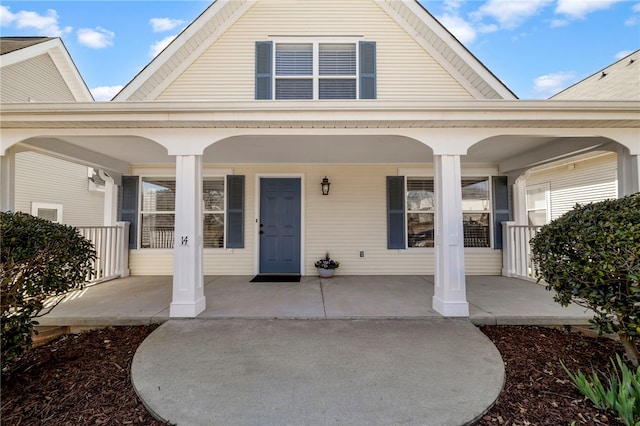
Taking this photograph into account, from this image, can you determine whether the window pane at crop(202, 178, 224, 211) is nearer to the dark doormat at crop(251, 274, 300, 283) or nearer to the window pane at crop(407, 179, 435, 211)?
the dark doormat at crop(251, 274, 300, 283)

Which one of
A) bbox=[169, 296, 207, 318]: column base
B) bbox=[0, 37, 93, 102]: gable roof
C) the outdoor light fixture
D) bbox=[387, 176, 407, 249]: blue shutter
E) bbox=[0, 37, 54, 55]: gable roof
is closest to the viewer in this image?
bbox=[169, 296, 207, 318]: column base

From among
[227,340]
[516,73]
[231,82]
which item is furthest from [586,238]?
[516,73]

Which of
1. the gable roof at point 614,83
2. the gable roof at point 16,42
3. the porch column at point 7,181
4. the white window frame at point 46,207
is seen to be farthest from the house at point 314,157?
the gable roof at point 16,42

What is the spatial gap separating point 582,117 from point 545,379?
2.97 metres

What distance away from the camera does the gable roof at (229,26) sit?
5266 millimetres

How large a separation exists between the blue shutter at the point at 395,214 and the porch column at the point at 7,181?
5.85m

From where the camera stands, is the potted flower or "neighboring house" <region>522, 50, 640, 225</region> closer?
the potted flower

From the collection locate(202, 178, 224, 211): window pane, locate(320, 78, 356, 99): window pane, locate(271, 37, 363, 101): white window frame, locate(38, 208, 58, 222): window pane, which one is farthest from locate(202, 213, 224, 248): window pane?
locate(38, 208, 58, 222): window pane

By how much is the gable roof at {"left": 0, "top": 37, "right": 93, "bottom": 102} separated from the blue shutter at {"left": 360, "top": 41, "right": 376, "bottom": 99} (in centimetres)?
822

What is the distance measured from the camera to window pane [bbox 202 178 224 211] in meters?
5.97

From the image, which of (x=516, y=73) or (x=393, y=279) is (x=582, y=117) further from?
(x=516, y=73)

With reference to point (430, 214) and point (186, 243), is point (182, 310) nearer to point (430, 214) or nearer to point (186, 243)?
point (186, 243)

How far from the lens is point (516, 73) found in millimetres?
7484

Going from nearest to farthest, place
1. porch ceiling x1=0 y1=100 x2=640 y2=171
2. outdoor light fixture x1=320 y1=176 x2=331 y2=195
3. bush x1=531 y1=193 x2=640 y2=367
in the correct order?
bush x1=531 y1=193 x2=640 y2=367, porch ceiling x1=0 y1=100 x2=640 y2=171, outdoor light fixture x1=320 y1=176 x2=331 y2=195
